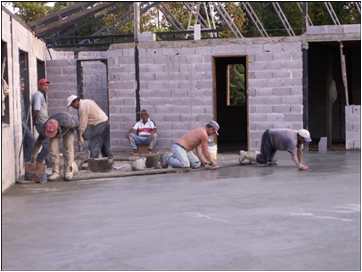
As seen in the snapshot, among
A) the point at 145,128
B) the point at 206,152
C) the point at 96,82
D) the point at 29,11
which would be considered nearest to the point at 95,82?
the point at 96,82

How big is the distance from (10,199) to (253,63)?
8177mm

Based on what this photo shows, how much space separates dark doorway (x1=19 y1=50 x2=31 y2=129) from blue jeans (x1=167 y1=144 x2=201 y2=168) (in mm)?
2928

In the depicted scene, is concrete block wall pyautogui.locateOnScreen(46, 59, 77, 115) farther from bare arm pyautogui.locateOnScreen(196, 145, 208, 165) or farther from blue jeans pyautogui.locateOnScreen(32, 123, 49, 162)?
blue jeans pyautogui.locateOnScreen(32, 123, 49, 162)

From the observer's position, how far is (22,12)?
103 feet

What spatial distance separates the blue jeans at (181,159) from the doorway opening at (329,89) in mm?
8371

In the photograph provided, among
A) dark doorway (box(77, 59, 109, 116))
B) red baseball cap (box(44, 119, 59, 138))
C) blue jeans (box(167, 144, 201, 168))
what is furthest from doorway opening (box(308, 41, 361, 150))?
red baseball cap (box(44, 119, 59, 138))

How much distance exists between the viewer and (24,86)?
14.0 metres

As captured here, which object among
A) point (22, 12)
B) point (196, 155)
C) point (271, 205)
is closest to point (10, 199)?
point (271, 205)

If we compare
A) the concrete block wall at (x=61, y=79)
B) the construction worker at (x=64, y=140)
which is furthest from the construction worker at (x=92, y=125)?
the concrete block wall at (x=61, y=79)

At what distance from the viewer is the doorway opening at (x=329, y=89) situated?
69.7ft

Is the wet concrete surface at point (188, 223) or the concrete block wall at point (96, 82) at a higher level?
the concrete block wall at point (96, 82)

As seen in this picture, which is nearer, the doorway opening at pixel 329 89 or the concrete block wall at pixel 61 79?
the concrete block wall at pixel 61 79

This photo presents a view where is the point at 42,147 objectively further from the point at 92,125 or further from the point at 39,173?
the point at 92,125

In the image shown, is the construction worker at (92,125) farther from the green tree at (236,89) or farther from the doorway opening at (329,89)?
the green tree at (236,89)
